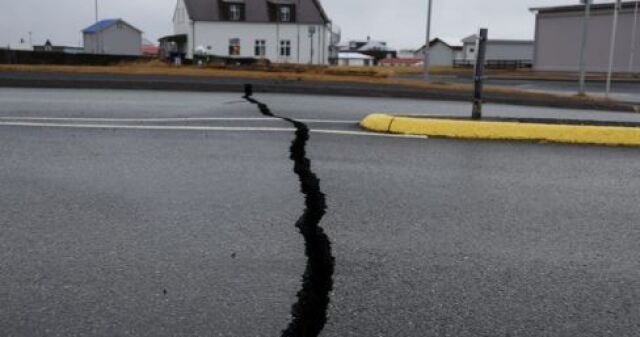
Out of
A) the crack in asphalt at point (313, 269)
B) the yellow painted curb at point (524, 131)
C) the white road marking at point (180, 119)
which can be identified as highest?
the yellow painted curb at point (524, 131)

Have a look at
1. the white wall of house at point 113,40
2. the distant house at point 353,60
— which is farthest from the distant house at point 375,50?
the white wall of house at point 113,40

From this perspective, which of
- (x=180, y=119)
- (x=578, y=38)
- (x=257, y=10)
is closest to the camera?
(x=180, y=119)

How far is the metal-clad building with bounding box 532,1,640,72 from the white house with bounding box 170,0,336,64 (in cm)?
2041

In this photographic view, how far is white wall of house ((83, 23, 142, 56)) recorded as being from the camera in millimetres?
65000

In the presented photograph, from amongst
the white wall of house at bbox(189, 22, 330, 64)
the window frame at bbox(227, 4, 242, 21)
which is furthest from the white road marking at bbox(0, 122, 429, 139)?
the window frame at bbox(227, 4, 242, 21)

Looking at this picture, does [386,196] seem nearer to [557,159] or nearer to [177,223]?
[177,223]

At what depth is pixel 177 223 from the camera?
3.52 m

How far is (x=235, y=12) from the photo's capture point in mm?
55031

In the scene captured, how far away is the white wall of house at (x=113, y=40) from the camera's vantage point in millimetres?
65000

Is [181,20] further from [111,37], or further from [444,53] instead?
[444,53]

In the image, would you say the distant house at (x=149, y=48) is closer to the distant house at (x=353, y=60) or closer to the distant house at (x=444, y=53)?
the distant house at (x=353, y=60)

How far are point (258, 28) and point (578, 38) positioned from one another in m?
27.2

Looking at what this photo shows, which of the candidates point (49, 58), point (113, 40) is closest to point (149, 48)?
point (113, 40)

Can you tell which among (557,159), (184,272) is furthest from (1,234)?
(557,159)
